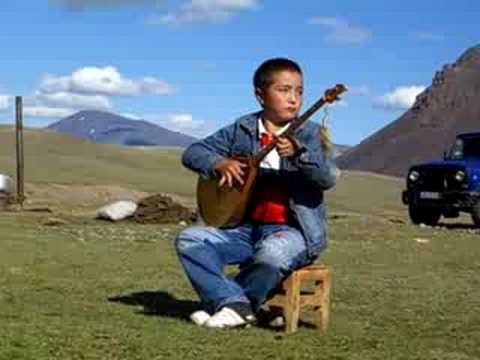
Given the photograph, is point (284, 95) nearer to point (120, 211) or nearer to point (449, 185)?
point (120, 211)

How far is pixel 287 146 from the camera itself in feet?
24.3

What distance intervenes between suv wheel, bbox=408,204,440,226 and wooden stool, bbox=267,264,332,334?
20002 mm

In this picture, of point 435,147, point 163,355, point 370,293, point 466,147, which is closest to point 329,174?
point 163,355

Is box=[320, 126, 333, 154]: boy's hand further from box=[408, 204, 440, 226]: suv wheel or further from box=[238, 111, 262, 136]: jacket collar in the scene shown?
box=[408, 204, 440, 226]: suv wheel

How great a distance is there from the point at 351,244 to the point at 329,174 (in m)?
9.62

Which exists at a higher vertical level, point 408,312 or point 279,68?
point 279,68

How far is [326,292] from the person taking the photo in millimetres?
7887

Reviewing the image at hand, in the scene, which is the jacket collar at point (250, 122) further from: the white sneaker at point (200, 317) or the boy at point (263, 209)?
the white sneaker at point (200, 317)

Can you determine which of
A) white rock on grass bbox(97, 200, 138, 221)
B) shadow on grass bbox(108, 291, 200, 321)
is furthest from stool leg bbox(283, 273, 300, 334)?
white rock on grass bbox(97, 200, 138, 221)

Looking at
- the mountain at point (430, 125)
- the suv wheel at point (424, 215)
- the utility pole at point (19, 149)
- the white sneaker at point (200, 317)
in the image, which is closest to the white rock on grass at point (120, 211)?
the utility pole at point (19, 149)

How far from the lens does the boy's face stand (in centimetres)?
776

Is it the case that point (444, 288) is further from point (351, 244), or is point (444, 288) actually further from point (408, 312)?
point (351, 244)

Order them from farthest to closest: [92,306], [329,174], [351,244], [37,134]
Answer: [37,134]
[351,244]
[92,306]
[329,174]

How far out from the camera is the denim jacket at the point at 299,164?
7.52 metres
